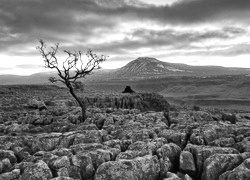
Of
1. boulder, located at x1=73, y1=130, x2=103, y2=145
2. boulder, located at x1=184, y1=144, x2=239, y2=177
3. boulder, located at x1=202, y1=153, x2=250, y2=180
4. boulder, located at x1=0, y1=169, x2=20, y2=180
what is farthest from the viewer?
boulder, located at x1=73, y1=130, x2=103, y2=145

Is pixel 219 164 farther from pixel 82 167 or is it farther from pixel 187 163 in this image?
pixel 82 167

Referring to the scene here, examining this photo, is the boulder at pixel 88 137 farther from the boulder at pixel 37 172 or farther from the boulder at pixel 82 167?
the boulder at pixel 37 172

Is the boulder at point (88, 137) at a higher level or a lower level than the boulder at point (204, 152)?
higher

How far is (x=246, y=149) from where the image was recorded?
16.0 m

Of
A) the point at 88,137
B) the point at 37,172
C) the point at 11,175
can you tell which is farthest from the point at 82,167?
the point at 88,137

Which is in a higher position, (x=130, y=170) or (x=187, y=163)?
(x=130, y=170)

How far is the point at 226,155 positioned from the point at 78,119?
19.9m

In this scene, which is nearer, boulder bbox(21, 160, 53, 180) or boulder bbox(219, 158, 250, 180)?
boulder bbox(219, 158, 250, 180)

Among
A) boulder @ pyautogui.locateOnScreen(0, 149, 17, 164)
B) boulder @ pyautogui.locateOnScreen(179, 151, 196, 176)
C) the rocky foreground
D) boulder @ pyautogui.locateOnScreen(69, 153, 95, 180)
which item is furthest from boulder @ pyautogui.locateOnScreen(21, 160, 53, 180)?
boulder @ pyautogui.locateOnScreen(179, 151, 196, 176)

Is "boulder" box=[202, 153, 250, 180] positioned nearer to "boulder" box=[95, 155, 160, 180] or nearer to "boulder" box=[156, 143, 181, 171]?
"boulder" box=[156, 143, 181, 171]

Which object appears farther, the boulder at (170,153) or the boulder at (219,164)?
the boulder at (170,153)

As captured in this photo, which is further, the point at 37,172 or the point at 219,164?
the point at 219,164

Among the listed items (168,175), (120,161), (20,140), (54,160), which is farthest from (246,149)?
(20,140)

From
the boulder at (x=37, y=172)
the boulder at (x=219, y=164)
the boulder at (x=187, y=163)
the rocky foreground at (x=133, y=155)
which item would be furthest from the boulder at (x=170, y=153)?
the boulder at (x=37, y=172)
